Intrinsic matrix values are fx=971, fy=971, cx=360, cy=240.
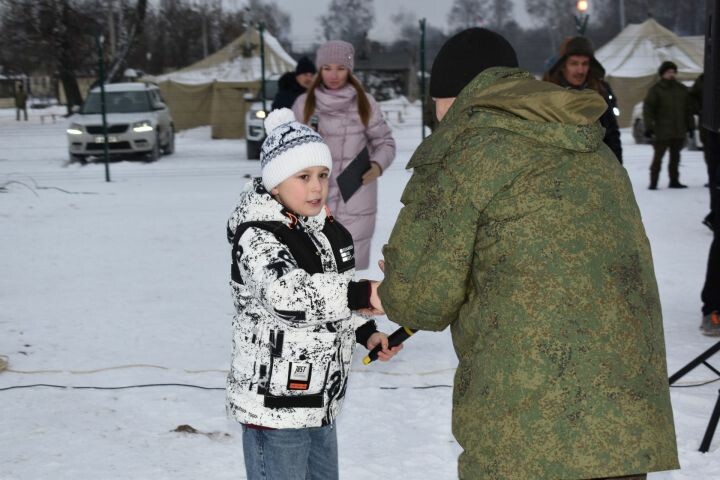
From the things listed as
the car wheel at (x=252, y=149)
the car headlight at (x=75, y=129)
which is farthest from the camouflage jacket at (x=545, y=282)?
the car wheel at (x=252, y=149)

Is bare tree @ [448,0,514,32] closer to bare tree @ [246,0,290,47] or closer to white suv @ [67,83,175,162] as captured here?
bare tree @ [246,0,290,47]

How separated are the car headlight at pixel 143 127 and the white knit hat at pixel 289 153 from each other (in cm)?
1575

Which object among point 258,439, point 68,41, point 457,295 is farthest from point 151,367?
point 68,41

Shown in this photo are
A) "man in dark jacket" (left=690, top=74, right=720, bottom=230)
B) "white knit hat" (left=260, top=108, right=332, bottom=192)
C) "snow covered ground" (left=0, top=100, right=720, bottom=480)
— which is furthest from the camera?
"man in dark jacket" (left=690, top=74, right=720, bottom=230)

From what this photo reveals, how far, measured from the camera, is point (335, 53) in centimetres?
562

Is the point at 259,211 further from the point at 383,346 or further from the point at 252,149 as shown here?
the point at 252,149

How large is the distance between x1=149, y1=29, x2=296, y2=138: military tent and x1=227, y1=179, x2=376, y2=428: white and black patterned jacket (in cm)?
2235

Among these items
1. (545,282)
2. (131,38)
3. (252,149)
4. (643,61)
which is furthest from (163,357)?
(131,38)

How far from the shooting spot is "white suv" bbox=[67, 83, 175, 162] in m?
17.7

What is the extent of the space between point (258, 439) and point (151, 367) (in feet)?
9.43

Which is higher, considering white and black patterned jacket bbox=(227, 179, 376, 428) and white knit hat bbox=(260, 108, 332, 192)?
white knit hat bbox=(260, 108, 332, 192)

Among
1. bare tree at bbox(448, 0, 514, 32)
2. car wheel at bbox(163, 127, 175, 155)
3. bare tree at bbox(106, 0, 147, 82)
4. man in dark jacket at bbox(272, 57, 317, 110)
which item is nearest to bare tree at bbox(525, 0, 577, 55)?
bare tree at bbox(448, 0, 514, 32)

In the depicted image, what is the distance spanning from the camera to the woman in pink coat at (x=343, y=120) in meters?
5.68

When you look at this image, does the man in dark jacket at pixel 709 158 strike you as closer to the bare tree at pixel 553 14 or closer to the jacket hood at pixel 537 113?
the jacket hood at pixel 537 113
